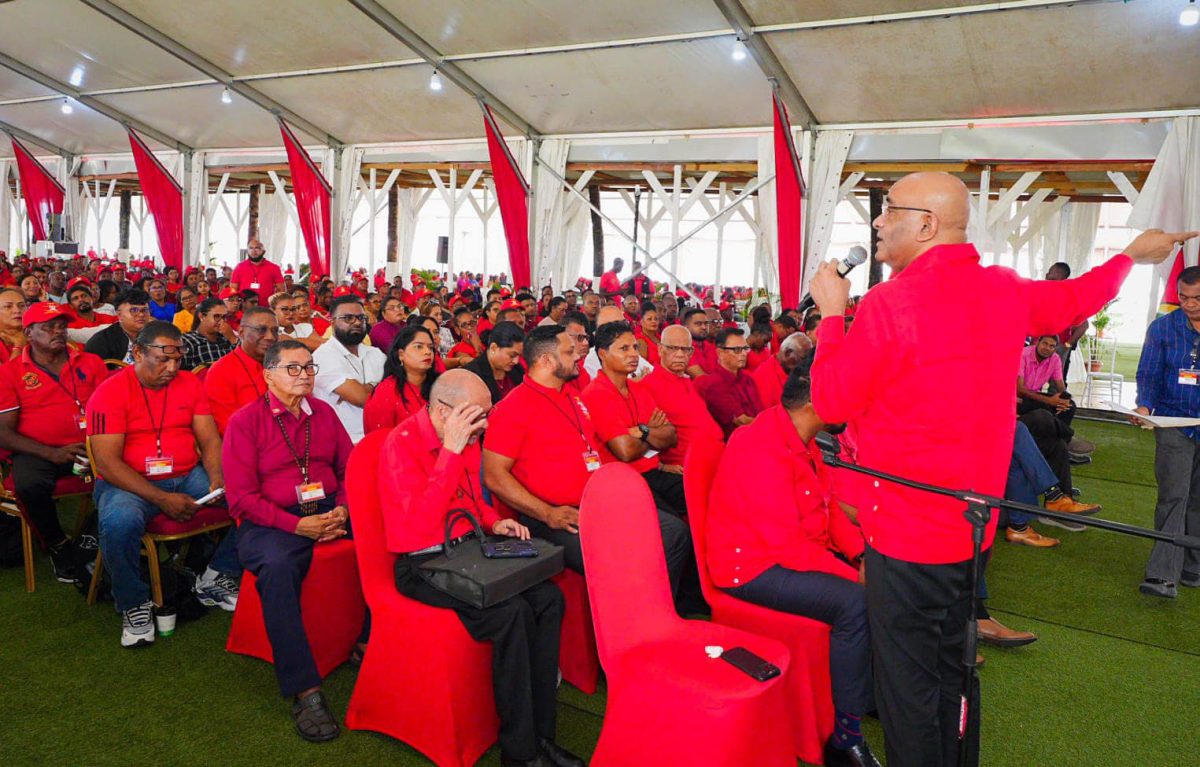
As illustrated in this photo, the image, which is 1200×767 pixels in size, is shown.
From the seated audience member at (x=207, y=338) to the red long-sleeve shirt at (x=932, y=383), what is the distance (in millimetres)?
4561

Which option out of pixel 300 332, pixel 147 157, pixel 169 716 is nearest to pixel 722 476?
pixel 169 716

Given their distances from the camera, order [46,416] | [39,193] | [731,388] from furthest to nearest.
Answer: [39,193], [731,388], [46,416]

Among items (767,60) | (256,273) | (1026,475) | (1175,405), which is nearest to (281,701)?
(1026,475)

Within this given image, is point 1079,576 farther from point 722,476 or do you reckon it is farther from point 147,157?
point 147,157

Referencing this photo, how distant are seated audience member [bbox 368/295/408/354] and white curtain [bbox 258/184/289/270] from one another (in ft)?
61.6

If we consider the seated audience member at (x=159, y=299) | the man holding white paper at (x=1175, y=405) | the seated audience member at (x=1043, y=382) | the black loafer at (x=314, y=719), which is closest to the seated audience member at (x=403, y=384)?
the black loafer at (x=314, y=719)

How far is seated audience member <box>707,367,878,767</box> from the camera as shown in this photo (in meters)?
2.41

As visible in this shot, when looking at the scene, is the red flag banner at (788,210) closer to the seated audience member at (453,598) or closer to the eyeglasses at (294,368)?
the eyeglasses at (294,368)

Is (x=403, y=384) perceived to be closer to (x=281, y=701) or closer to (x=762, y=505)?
(x=281, y=701)

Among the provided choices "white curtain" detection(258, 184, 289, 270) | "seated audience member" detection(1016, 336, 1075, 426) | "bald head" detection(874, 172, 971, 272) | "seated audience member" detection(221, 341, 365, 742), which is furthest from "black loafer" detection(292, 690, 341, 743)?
"white curtain" detection(258, 184, 289, 270)

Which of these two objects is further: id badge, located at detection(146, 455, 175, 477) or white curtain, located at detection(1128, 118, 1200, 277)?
white curtain, located at detection(1128, 118, 1200, 277)

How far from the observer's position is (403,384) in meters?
3.87

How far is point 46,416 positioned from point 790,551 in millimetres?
3628

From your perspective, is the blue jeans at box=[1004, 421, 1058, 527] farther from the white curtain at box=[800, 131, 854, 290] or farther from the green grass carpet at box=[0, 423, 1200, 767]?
the white curtain at box=[800, 131, 854, 290]
